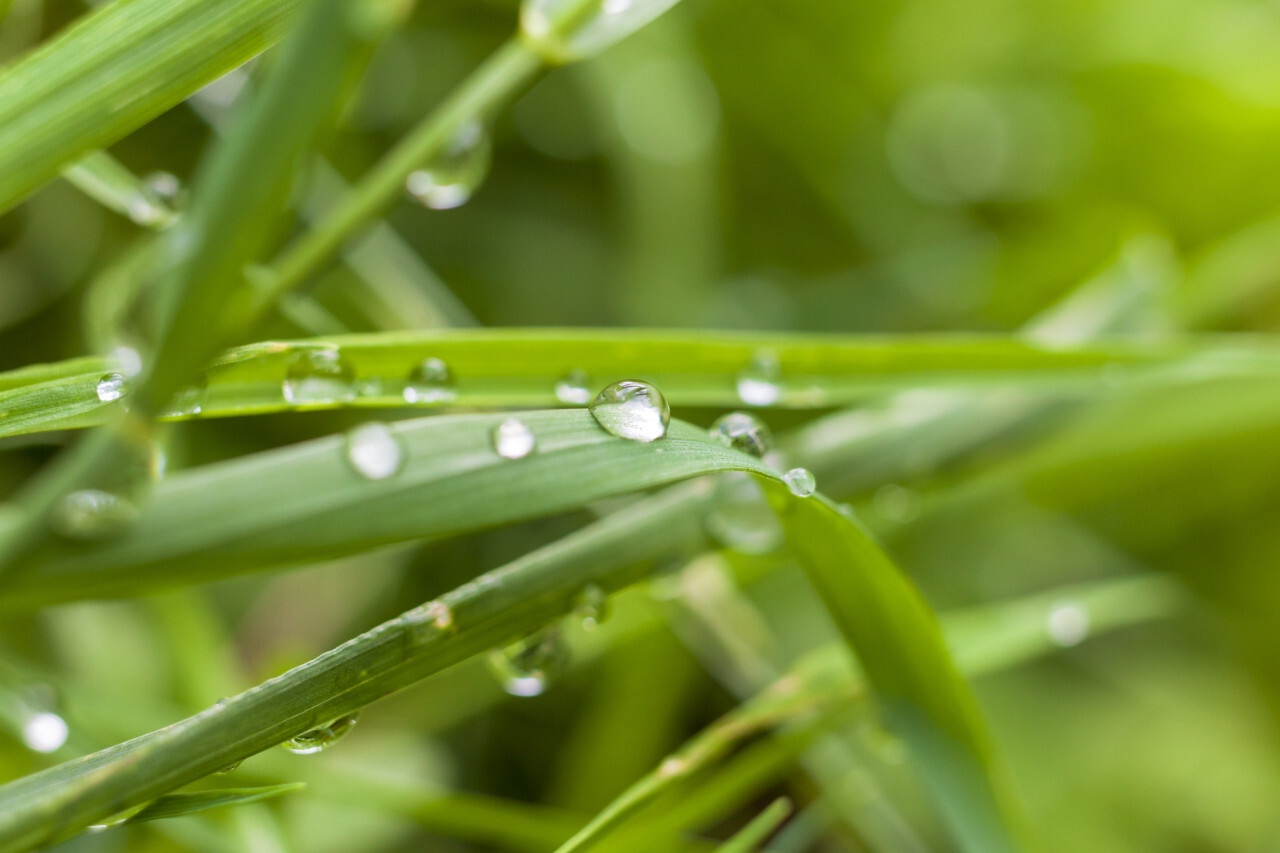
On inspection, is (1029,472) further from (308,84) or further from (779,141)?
(308,84)

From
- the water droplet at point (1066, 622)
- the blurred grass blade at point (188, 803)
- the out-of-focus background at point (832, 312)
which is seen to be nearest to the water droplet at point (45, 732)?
the out-of-focus background at point (832, 312)

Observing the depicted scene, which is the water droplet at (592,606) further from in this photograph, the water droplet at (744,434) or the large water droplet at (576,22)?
the large water droplet at (576,22)

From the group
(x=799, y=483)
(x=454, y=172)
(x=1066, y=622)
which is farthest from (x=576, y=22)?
(x=1066, y=622)

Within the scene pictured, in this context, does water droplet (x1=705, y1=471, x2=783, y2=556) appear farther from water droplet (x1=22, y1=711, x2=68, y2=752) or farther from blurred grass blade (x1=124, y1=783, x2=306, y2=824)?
water droplet (x1=22, y1=711, x2=68, y2=752)

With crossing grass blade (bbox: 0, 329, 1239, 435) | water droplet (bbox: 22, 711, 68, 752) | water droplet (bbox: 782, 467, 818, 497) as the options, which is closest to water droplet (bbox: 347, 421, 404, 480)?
crossing grass blade (bbox: 0, 329, 1239, 435)

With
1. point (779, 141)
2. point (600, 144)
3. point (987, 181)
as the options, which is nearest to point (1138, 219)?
point (987, 181)

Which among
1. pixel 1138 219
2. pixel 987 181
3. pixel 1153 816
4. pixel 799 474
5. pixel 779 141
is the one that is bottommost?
pixel 1153 816
